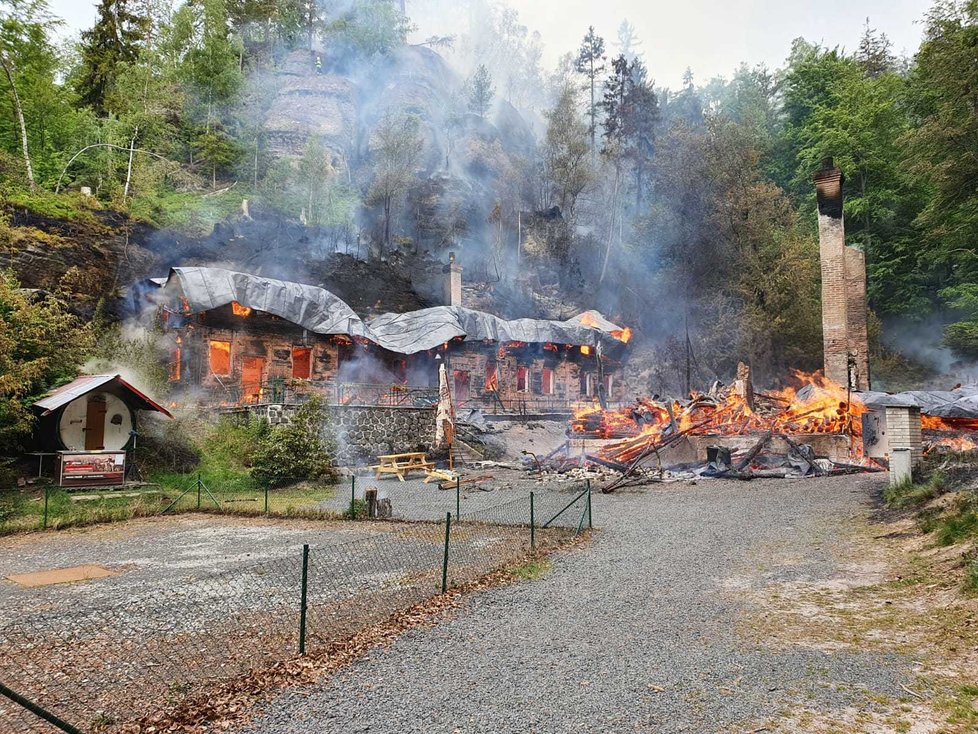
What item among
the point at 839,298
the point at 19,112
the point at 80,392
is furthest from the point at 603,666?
the point at 19,112

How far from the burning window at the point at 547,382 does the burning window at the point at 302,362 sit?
1524 centimetres

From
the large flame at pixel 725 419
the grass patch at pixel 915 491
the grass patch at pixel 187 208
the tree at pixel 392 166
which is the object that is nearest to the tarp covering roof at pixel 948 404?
the large flame at pixel 725 419

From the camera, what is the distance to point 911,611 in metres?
6.64

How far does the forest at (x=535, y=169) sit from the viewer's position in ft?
112

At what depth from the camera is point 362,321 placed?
33344mm

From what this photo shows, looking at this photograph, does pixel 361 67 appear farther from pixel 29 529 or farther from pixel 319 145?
pixel 29 529

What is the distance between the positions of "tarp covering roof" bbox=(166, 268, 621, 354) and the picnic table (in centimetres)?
929

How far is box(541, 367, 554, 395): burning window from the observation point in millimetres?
37938

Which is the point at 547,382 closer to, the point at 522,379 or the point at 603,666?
the point at 522,379

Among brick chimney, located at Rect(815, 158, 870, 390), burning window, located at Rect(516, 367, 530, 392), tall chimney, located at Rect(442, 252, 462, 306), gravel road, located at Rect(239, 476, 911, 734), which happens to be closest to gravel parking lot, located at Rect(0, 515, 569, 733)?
gravel road, located at Rect(239, 476, 911, 734)

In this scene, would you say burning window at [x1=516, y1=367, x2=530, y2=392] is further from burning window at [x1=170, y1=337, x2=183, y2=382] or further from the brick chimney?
burning window at [x1=170, y1=337, x2=183, y2=382]

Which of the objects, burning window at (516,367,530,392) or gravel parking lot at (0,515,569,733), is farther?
burning window at (516,367,530,392)

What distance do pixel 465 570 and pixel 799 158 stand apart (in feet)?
159

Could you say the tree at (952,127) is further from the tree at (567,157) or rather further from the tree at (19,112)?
the tree at (19,112)
